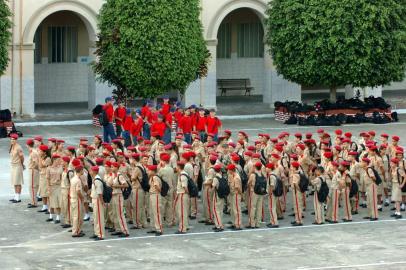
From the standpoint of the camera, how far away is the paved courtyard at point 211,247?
91.2ft

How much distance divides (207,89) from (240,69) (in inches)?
232

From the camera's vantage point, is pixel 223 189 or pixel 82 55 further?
pixel 82 55

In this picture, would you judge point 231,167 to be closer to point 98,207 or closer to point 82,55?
point 98,207

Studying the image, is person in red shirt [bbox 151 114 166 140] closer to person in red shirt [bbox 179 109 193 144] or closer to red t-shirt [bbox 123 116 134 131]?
person in red shirt [bbox 179 109 193 144]

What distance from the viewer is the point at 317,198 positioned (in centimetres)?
3203

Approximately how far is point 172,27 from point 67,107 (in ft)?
27.4

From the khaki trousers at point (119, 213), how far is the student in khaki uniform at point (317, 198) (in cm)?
472

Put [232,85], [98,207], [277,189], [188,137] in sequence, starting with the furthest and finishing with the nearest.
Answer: [232,85] < [188,137] < [277,189] < [98,207]

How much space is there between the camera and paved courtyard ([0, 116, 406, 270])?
2781cm

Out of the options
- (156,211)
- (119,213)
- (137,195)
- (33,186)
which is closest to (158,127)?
(33,186)

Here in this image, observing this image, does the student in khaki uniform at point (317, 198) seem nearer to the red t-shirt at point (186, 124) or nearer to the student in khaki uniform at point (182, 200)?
the student in khaki uniform at point (182, 200)

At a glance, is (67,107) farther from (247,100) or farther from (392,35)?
(392,35)

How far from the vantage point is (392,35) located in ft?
158

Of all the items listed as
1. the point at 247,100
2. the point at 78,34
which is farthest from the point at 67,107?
the point at 247,100
